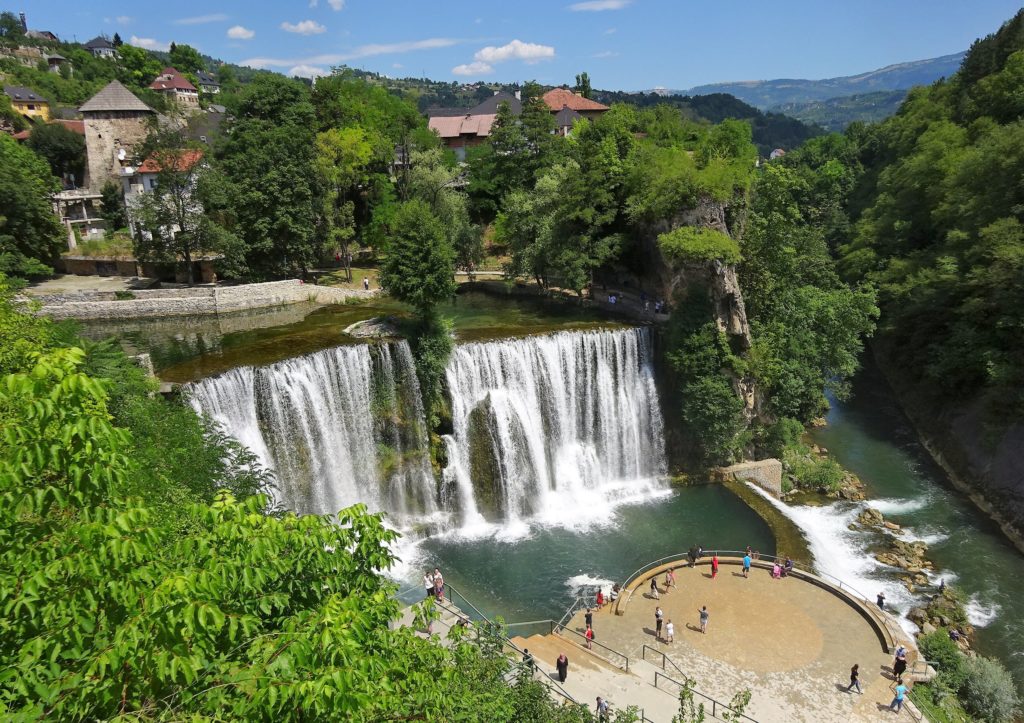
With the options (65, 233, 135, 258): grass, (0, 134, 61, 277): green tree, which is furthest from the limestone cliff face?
(65, 233, 135, 258): grass

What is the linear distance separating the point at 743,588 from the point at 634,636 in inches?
182

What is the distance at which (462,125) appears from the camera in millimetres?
72625

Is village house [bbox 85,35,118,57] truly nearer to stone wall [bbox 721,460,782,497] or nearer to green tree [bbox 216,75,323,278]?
green tree [bbox 216,75,323,278]

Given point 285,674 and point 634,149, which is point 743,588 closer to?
point 285,674

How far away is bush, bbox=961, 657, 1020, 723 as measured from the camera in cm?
1764

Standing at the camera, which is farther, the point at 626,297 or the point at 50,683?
the point at 626,297

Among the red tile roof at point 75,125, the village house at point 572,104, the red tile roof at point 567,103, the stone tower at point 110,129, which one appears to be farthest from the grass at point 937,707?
the red tile roof at point 567,103

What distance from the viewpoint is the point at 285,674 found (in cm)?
510

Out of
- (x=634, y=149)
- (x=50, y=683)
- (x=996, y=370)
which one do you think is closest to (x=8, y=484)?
(x=50, y=683)

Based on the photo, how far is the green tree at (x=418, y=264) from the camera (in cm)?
2714

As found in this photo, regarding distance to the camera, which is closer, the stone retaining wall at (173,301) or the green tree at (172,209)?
the stone retaining wall at (173,301)

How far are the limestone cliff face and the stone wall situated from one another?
2.42 metres

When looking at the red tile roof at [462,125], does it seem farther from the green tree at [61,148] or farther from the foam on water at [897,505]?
the foam on water at [897,505]

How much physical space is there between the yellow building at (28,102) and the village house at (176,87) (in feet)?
40.6
